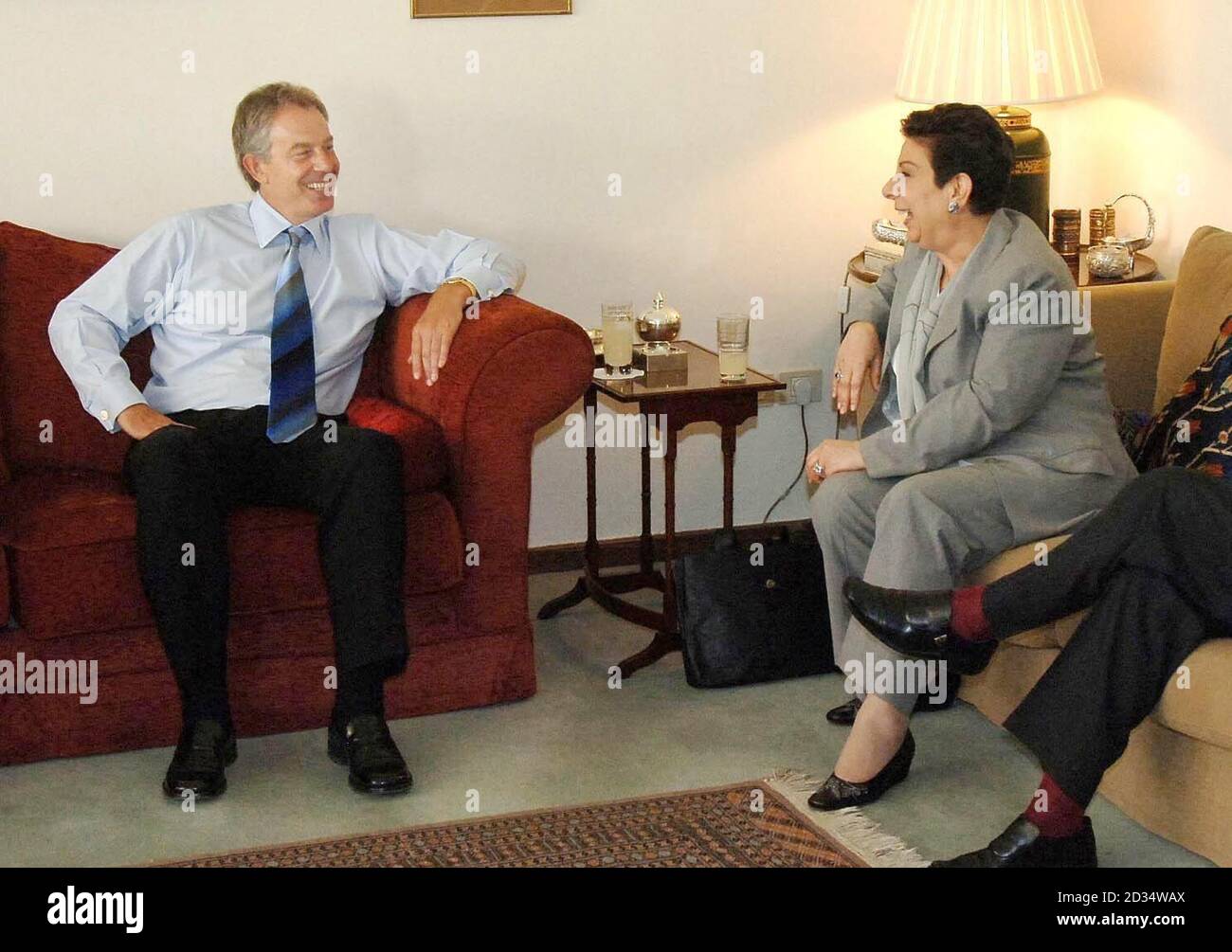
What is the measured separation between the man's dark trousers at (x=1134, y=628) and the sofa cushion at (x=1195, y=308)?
654mm

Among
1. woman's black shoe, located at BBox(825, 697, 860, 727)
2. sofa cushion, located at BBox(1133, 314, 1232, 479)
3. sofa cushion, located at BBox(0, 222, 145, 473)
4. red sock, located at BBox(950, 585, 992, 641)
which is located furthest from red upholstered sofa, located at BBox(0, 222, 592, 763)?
sofa cushion, located at BBox(1133, 314, 1232, 479)

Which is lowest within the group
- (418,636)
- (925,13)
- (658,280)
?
(418,636)

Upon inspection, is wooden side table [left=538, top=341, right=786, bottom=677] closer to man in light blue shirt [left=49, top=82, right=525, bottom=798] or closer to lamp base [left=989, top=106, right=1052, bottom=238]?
man in light blue shirt [left=49, top=82, right=525, bottom=798]

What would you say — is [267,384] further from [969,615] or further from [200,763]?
[969,615]

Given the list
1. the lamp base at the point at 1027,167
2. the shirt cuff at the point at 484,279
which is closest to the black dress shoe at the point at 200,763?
the shirt cuff at the point at 484,279

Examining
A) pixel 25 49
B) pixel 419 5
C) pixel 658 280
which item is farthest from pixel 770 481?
pixel 25 49

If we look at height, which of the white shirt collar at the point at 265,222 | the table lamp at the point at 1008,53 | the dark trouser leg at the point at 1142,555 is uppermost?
the table lamp at the point at 1008,53

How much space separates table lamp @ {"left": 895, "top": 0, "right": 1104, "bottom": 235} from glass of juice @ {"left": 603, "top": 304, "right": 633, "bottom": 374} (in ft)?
2.77

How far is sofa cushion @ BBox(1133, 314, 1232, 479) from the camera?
2.50m

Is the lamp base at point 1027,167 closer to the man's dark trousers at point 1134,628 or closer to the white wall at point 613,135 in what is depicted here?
the white wall at point 613,135

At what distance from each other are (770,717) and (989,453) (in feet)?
2.10

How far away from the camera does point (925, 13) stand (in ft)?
11.0

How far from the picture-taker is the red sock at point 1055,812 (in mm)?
2182

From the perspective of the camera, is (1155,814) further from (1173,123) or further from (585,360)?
(1173,123)
